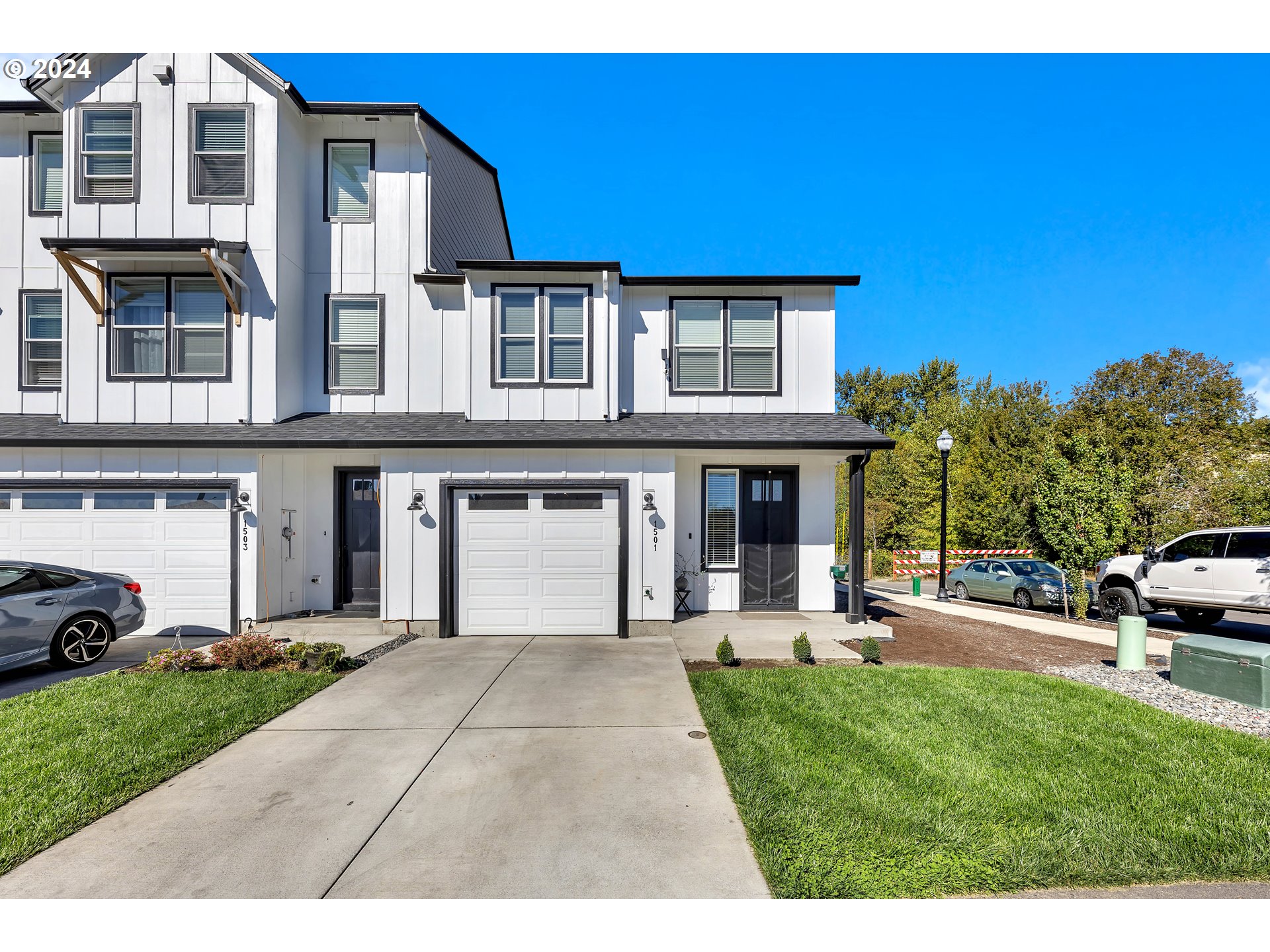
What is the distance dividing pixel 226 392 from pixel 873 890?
11146 mm

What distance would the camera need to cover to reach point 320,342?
10414 millimetres

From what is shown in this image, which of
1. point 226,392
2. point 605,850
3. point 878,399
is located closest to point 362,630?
point 226,392

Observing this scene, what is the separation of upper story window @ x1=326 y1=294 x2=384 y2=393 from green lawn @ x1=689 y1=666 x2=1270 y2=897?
26.9 feet

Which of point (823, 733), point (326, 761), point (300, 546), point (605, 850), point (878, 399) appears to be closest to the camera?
point (605, 850)

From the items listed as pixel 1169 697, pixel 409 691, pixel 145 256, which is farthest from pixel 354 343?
pixel 1169 697

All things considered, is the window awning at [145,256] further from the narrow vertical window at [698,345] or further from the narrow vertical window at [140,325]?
the narrow vertical window at [698,345]

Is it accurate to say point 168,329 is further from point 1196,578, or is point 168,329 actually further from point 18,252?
point 1196,578

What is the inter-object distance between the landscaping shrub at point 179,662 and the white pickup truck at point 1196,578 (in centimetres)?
1416

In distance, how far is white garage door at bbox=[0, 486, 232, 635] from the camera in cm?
905

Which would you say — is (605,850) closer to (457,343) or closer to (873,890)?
(873,890)

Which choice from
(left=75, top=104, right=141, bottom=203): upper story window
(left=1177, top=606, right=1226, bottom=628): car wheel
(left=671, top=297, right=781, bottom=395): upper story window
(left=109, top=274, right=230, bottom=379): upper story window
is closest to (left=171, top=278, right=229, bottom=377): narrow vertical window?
(left=109, top=274, right=230, bottom=379): upper story window

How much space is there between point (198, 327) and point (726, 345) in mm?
9193

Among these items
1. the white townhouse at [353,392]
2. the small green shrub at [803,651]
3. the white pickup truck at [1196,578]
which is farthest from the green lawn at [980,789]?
the white pickup truck at [1196,578]

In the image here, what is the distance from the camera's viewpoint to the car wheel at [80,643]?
7.29 m
